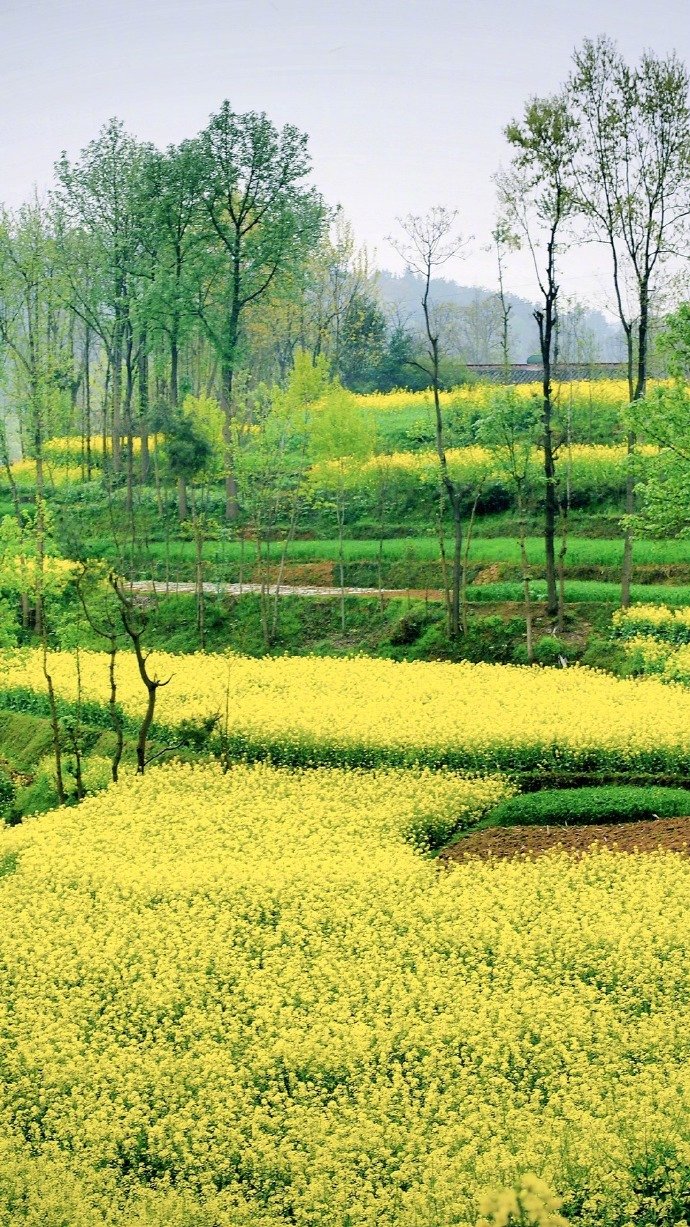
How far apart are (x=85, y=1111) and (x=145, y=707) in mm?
16178

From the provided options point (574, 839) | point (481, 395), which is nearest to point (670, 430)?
point (574, 839)

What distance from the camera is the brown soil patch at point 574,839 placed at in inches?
760

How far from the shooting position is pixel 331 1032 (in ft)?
45.0

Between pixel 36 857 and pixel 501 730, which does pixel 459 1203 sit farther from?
pixel 501 730

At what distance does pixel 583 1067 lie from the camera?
12.6m

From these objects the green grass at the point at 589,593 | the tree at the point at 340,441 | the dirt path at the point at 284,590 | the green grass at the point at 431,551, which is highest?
the tree at the point at 340,441

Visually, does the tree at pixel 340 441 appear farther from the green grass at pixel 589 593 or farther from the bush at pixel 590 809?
the bush at pixel 590 809

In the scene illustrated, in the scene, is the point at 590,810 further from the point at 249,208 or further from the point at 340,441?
the point at 249,208

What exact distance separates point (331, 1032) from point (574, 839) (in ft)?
23.9

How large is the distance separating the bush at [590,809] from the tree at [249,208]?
2766cm

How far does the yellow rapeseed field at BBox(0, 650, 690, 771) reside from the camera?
24.2 metres

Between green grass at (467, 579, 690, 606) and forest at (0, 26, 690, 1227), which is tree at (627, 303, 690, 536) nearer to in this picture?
forest at (0, 26, 690, 1227)

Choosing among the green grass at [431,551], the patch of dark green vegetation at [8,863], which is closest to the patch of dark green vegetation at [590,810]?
the patch of dark green vegetation at [8,863]

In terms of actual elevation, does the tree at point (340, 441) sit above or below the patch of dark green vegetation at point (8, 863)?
above
